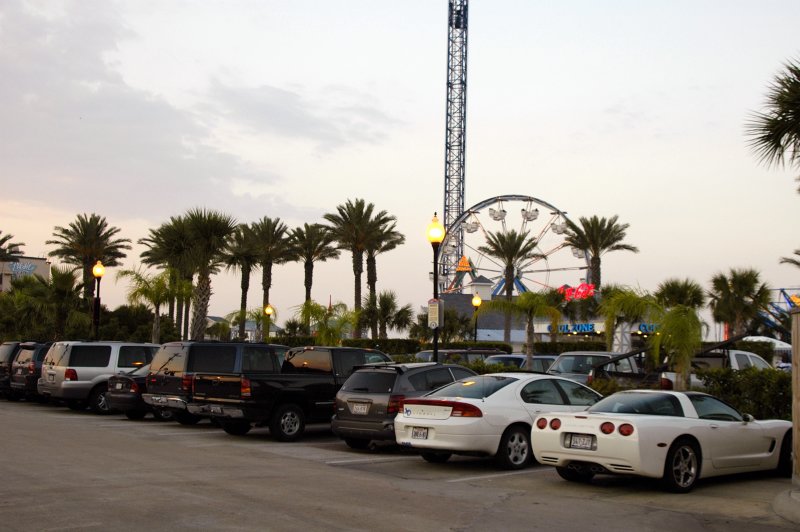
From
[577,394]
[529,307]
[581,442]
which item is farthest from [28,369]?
[581,442]

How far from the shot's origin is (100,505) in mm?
9359

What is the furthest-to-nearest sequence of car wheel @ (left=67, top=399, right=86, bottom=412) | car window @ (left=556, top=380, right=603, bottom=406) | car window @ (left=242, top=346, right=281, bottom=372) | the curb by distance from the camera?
car wheel @ (left=67, top=399, right=86, bottom=412), car window @ (left=242, top=346, right=281, bottom=372), car window @ (left=556, top=380, right=603, bottom=406), the curb

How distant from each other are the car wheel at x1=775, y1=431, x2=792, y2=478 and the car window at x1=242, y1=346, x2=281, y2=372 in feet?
34.3

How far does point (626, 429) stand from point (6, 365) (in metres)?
22.0

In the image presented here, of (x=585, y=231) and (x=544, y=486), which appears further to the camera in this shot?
(x=585, y=231)

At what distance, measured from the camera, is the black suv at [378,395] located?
14.9m

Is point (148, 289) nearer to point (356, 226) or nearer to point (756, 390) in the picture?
point (356, 226)

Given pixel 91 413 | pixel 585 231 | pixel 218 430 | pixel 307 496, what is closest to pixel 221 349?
pixel 218 430

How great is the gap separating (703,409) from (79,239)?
53.9 m

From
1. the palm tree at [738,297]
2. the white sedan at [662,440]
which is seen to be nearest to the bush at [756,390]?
the white sedan at [662,440]

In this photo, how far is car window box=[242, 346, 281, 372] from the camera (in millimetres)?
19062

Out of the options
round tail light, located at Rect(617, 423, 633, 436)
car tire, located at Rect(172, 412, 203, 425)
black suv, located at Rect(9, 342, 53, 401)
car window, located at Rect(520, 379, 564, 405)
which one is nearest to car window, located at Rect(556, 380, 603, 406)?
car window, located at Rect(520, 379, 564, 405)

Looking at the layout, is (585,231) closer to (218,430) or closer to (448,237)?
(448,237)

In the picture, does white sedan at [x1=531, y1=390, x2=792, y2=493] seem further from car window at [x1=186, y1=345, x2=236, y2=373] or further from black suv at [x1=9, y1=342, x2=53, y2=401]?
black suv at [x1=9, y1=342, x2=53, y2=401]
